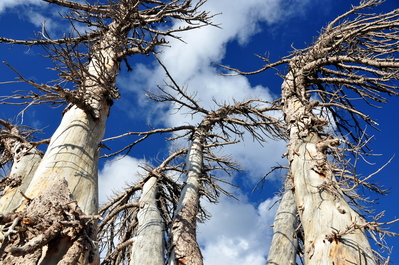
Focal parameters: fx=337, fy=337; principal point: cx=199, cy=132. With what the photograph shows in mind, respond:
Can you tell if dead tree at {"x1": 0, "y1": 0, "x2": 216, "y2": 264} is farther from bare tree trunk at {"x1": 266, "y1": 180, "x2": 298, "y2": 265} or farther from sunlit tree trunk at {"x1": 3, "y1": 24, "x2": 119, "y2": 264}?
bare tree trunk at {"x1": 266, "y1": 180, "x2": 298, "y2": 265}

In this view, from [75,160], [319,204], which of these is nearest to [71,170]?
[75,160]

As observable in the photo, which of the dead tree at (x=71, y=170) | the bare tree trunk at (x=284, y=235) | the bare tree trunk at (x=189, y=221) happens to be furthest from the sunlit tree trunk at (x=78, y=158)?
the bare tree trunk at (x=284, y=235)

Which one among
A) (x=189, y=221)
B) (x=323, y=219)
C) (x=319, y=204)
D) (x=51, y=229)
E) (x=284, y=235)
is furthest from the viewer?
(x=189, y=221)

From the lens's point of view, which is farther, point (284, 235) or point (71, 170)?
point (284, 235)

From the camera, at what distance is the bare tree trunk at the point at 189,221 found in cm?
494

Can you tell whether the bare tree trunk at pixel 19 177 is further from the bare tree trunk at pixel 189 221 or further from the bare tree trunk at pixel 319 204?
the bare tree trunk at pixel 319 204

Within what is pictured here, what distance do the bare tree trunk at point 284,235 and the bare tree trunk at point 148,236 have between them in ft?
5.37

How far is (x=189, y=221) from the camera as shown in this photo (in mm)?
5566

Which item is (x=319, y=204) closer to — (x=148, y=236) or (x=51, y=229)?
(x=51, y=229)

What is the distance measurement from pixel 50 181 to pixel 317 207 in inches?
97.1

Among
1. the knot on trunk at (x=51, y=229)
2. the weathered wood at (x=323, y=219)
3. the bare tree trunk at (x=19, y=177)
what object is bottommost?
the knot on trunk at (x=51, y=229)

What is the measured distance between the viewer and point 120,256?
20.3 feet

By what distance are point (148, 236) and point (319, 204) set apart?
119 inches

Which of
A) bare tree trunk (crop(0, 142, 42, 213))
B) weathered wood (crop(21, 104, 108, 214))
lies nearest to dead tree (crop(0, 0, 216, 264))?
weathered wood (crop(21, 104, 108, 214))
